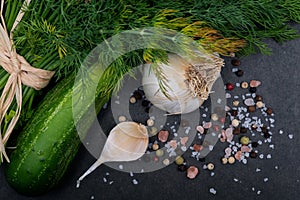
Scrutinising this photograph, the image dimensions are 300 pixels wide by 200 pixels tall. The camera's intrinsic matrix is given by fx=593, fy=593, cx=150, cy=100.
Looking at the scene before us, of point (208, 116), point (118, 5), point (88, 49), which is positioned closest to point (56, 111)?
point (88, 49)

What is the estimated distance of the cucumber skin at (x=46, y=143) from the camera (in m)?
1.58

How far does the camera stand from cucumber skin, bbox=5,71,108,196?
5.19ft

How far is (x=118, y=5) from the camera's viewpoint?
1546 millimetres

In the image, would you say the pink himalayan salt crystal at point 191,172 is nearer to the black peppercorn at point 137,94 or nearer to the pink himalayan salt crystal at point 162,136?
the pink himalayan salt crystal at point 162,136

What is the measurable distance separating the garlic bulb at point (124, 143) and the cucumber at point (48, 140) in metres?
0.09

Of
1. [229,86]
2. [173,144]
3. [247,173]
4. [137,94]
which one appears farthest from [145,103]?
[247,173]

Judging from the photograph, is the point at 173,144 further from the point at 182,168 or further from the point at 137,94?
the point at 137,94

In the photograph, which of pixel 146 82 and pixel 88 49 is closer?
pixel 88 49

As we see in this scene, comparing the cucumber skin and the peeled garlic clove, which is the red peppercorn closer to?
the peeled garlic clove

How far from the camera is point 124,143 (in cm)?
167

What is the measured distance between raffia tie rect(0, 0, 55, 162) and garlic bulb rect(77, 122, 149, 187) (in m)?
0.25

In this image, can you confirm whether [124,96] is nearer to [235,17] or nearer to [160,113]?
[160,113]

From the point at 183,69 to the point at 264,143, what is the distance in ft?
1.24

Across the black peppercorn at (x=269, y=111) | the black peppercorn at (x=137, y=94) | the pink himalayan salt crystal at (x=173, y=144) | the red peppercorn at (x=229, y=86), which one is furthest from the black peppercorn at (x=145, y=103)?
the black peppercorn at (x=269, y=111)
